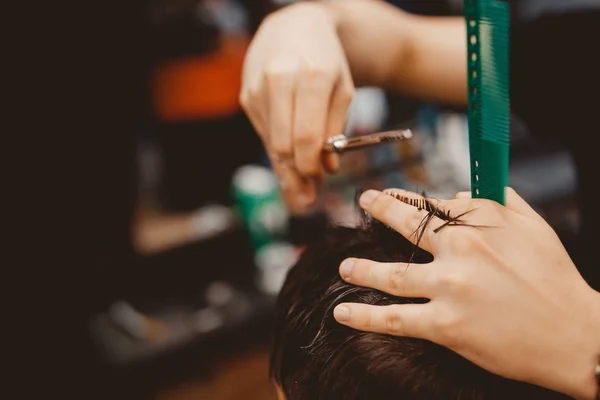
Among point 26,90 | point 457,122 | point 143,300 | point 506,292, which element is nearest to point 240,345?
point 143,300

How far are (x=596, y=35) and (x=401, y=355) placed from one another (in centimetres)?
86

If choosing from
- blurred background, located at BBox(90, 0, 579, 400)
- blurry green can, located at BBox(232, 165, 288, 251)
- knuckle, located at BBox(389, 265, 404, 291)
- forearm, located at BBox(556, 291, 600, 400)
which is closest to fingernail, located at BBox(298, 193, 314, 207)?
knuckle, located at BBox(389, 265, 404, 291)

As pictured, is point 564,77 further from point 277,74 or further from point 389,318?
point 389,318

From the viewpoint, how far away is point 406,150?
277 centimetres

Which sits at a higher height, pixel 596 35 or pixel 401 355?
pixel 596 35

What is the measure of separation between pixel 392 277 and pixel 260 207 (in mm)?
1751

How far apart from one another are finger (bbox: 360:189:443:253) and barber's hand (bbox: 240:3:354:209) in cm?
13

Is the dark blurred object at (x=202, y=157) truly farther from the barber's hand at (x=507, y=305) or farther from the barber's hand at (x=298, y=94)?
the barber's hand at (x=507, y=305)

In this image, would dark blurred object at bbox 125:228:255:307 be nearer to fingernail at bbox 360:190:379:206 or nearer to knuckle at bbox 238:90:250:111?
knuckle at bbox 238:90:250:111

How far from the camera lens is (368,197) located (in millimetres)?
745

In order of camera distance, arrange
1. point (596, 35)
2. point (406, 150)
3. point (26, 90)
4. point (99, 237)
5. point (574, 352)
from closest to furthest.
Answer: point (574, 352) → point (596, 35) → point (26, 90) → point (99, 237) → point (406, 150)

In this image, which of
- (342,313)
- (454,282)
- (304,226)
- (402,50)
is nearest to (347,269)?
(342,313)

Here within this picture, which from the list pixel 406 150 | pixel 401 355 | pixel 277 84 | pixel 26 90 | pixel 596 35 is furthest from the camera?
pixel 406 150

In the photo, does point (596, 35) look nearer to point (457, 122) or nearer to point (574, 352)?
point (574, 352)
